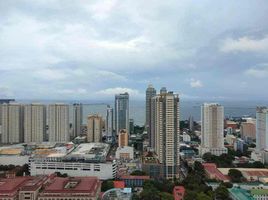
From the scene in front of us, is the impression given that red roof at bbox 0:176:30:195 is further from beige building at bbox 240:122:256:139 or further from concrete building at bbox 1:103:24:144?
beige building at bbox 240:122:256:139

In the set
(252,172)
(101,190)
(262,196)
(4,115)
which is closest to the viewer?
(262,196)

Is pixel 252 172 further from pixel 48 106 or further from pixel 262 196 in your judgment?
pixel 48 106

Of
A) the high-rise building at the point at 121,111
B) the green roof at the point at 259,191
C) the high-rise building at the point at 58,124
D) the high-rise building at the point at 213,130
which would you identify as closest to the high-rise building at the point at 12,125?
the high-rise building at the point at 58,124

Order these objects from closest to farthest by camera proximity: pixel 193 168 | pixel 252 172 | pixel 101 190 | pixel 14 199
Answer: pixel 14 199 < pixel 101 190 < pixel 252 172 < pixel 193 168

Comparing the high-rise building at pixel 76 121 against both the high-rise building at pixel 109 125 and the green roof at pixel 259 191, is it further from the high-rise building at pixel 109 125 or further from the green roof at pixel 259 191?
the green roof at pixel 259 191

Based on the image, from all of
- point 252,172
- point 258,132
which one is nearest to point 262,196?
point 252,172

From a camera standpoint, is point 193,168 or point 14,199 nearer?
point 14,199

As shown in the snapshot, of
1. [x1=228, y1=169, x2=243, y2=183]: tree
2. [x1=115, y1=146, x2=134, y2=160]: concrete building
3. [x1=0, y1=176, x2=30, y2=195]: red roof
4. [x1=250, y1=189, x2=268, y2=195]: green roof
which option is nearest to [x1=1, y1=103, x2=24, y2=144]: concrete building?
[x1=115, y1=146, x2=134, y2=160]: concrete building
